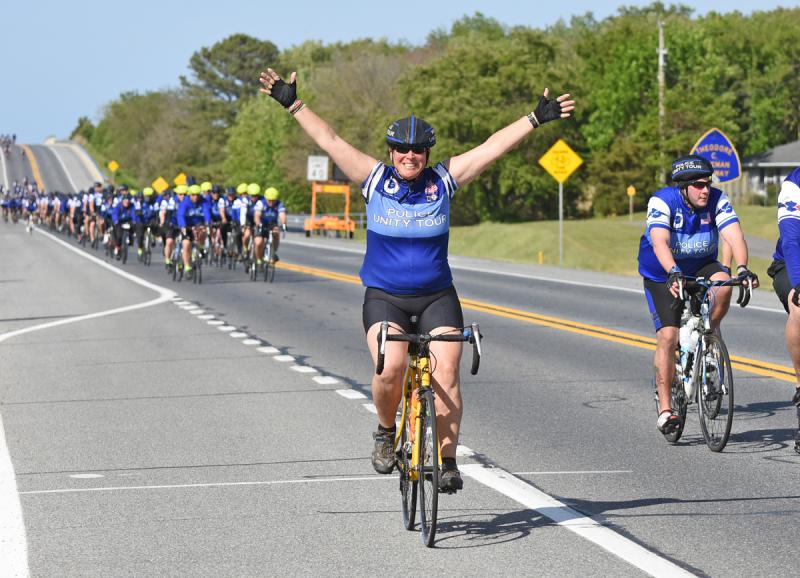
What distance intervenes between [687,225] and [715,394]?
1.08 metres

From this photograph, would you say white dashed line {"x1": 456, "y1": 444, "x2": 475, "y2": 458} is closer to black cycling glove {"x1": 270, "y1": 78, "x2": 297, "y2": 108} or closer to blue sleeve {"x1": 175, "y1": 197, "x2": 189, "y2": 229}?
black cycling glove {"x1": 270, "y1": 78, "x2": 297, "y2": 108}

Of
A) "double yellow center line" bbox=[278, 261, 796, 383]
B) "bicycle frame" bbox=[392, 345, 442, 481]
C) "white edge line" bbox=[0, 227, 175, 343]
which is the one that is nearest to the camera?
"bicycle frame" bbox=[392, 345, 442, 481]

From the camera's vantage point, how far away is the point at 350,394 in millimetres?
13086

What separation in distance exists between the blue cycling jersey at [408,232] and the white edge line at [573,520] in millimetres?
1274

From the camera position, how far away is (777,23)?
12512cm

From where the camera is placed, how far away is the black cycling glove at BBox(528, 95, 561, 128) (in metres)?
8.12

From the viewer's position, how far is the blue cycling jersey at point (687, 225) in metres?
10.1

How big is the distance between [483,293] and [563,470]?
1859 centimetres

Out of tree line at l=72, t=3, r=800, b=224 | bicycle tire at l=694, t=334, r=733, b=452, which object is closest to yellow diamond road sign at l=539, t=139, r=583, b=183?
bicycle tire at l=694, t=334, r=733, b=452

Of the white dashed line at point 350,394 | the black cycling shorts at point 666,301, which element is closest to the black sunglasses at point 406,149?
the black cycling shorts at point 666,301

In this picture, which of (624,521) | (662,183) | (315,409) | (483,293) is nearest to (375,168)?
(624,521)

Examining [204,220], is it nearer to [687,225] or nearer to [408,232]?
[687,225]

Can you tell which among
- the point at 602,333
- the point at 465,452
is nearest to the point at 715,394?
the point at 465,452

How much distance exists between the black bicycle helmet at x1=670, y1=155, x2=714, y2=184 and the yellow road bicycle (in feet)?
9.87
